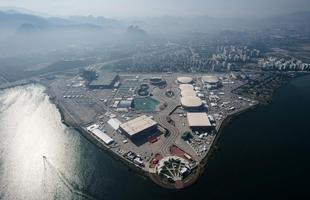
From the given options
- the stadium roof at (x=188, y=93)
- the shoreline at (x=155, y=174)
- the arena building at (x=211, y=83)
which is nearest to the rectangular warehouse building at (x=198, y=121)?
the shoreline at (x=155, y=174)

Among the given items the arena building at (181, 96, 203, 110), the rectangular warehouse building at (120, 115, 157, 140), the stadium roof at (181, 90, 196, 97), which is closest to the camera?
the rectangular warehouse building at (120, 115, 157, 140)

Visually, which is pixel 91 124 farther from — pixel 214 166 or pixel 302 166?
pixel 302 166

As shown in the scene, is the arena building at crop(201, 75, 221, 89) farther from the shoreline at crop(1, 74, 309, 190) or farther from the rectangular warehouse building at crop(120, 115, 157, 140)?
the rectangular warehouse building at crop(120, 115, 157, 140)

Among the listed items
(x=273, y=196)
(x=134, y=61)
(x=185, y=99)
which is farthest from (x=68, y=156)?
(x=134, y=61)

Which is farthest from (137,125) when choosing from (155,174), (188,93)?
(188,93)

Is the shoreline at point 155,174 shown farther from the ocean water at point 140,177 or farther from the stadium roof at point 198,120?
the stadium roof at point 198,120

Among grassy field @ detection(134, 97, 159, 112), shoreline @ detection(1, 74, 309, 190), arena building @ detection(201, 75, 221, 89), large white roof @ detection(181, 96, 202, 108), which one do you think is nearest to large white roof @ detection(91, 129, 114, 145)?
shoreline @ detection(1, 74, 309, 190)

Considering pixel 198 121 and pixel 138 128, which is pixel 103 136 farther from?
pixel 198 121
